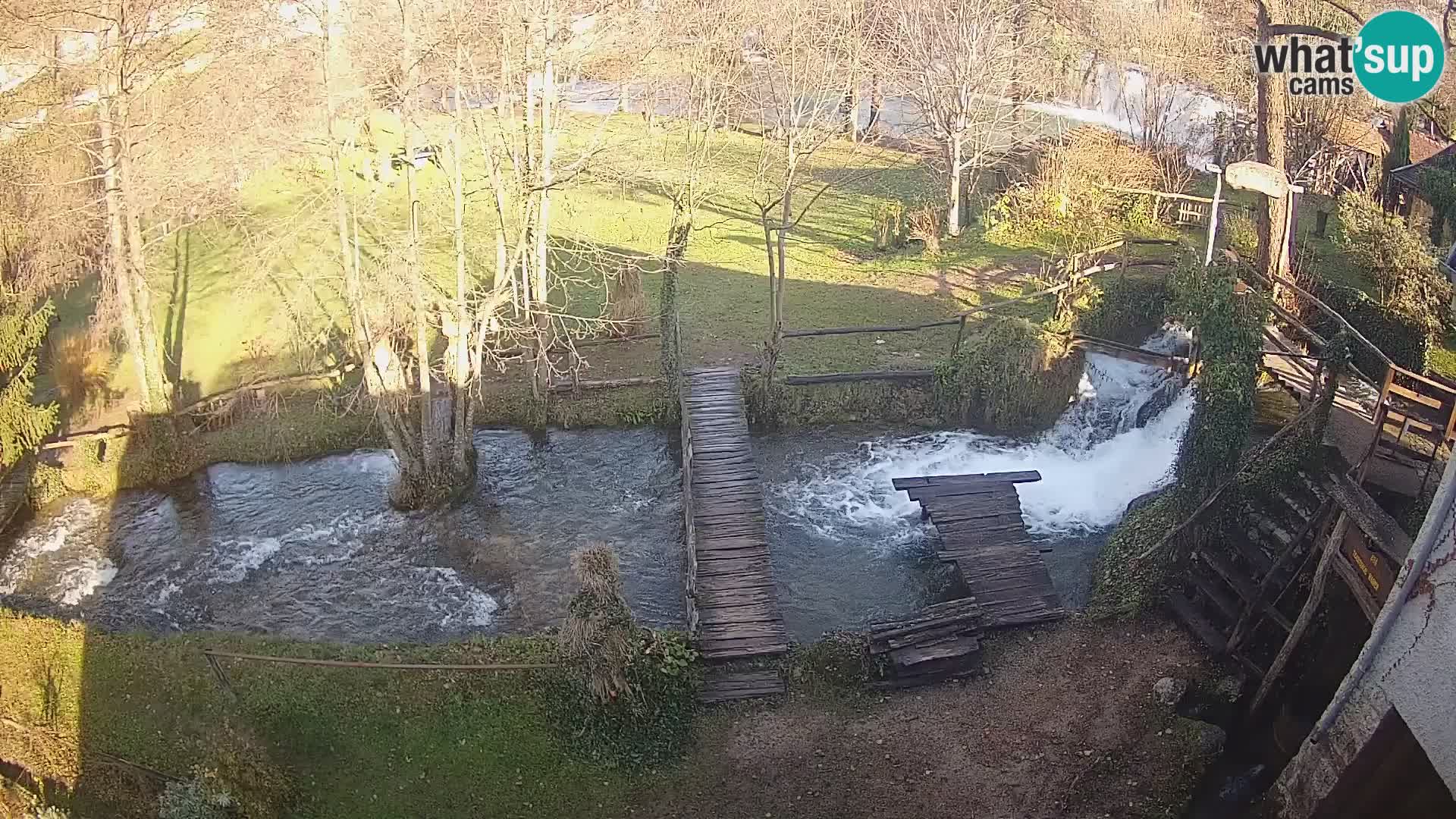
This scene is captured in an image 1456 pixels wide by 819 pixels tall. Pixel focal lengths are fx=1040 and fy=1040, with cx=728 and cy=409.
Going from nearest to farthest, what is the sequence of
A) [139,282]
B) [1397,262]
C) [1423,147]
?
[1397,262]
[139,282]
[1423,147]

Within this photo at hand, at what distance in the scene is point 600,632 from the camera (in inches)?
502

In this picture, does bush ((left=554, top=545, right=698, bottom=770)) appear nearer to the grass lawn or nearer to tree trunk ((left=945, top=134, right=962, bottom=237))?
the grass lawn

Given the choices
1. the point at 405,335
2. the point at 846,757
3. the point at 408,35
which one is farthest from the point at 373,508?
the point at 846,757

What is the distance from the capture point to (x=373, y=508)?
748 inches

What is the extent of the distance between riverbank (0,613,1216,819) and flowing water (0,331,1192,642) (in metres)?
1.74

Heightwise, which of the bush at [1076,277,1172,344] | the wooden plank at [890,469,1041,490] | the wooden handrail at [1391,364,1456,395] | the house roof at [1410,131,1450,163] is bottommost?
the wooden plank at [890,469,1041,490]

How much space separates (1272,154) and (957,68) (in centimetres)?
965

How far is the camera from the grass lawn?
2331cm

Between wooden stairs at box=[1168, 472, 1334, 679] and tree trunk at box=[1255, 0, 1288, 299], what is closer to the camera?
wooden stairs at box=[1168, 472, 1334, 679]

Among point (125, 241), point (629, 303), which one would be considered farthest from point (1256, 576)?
point (125, 241)

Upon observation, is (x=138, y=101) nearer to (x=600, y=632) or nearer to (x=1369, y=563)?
(x=600, y=632)

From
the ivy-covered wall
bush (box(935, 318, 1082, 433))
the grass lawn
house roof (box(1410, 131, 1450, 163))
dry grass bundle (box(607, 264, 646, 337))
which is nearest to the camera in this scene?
the ivy-covered wall

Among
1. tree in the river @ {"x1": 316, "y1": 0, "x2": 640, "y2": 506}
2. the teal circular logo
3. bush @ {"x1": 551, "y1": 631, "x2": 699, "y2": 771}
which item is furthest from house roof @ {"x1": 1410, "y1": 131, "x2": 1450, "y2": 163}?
bush @ {"x1": 551, "y1": 631, "x2": 699, "y2": 771}

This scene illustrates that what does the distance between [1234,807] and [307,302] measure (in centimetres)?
2209
